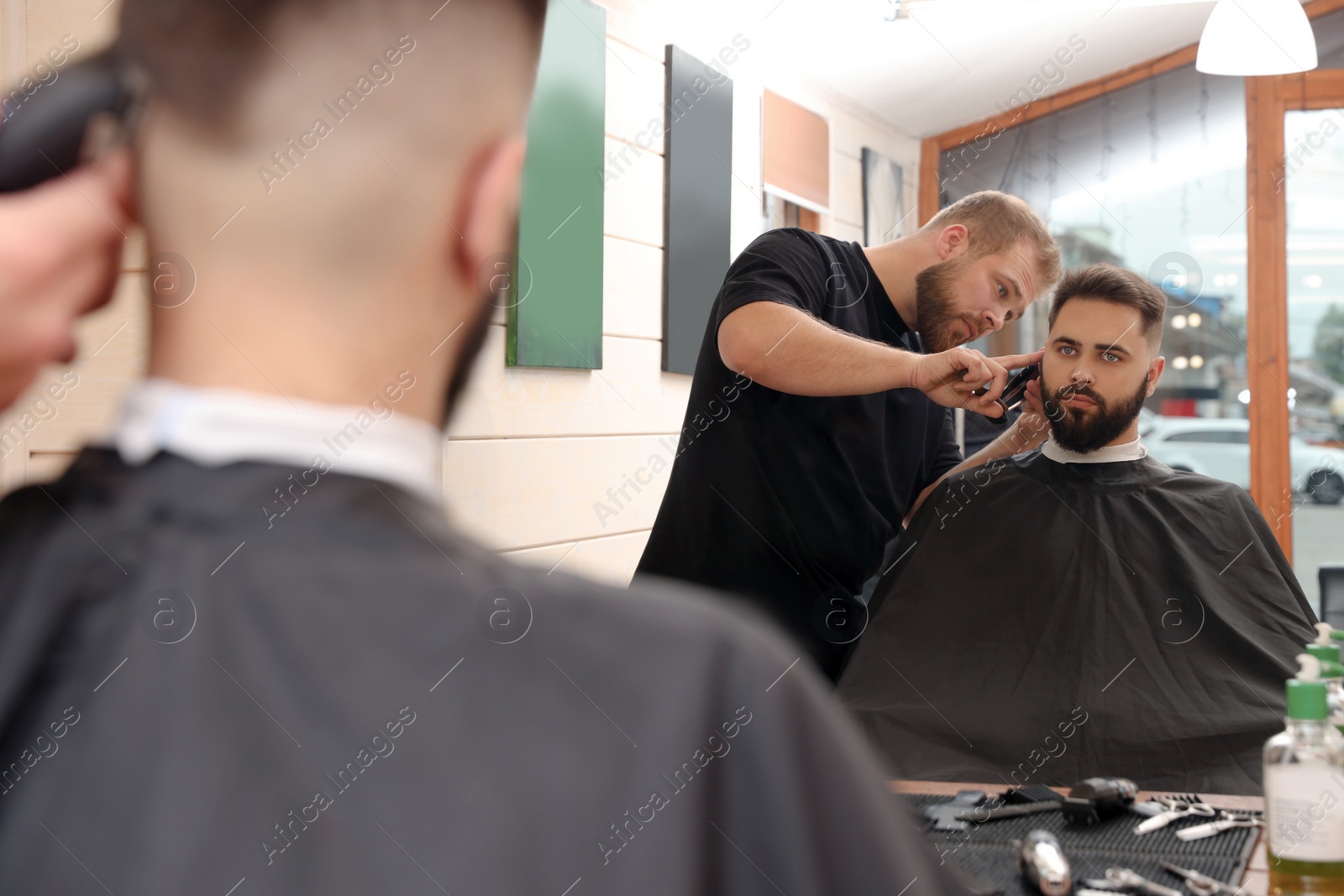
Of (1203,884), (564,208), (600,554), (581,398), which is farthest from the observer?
(600,554)

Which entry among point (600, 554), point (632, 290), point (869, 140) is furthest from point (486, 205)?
point (869, 140)

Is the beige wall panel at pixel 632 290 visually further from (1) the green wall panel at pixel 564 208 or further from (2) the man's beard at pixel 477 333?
(2) the man's beard at pixel 477 333

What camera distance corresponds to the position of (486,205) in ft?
1.52

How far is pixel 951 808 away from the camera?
135cm

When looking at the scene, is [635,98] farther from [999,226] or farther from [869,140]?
[869,140]

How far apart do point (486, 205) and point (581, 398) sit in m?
2.65

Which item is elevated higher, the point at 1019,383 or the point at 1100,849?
the point at 1019,383

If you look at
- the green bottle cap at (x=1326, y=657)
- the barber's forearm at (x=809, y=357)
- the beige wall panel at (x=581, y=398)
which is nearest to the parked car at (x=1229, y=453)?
the beige wall panel at (x=581, y=398)

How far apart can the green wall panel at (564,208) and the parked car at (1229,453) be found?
3.43 meters

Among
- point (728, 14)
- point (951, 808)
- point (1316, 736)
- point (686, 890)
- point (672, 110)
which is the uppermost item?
point (728, 14)

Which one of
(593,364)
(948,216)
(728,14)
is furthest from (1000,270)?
(728,14)

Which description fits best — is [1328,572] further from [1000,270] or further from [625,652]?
[625,652]

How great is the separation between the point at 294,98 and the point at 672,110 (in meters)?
3.21

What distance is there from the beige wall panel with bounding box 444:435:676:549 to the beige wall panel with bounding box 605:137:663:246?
0.67 meters
